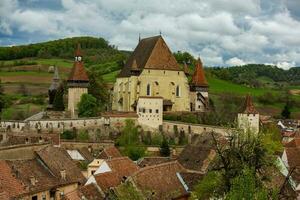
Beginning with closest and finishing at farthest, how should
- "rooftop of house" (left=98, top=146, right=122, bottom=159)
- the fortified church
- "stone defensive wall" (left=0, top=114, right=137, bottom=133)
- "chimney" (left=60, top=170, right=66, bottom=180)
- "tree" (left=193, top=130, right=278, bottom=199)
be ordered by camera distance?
"tree" (left=193, top=130, right=278, bottom=199) < "chimney" (left=60, top=170, right=66, bottom=180) < "rooftop of house" (left=98, top=146, right=122, bottom=159) < "stone defensive wall" (left=0, top=114, right=137, bottom=133) < the fortified church

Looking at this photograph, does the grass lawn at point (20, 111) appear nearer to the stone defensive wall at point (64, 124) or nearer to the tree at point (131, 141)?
the stone defensive wall at point (64, 124)

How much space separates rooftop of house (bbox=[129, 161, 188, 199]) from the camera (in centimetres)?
3509

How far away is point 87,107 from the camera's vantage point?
8356 cm

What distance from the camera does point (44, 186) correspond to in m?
33.8

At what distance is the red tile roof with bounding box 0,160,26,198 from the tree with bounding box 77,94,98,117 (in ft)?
164

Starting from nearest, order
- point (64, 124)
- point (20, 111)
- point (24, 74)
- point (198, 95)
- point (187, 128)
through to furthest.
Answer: point (64, 124), point (187, 128), point (198, 95), point (20, 111), point (24, 74)

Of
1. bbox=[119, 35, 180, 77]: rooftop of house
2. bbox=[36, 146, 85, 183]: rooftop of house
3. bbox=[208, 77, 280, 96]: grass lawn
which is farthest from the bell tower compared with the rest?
bbox=[36, 146, 85, 183]: rooftop of house

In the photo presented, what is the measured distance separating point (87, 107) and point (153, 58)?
13.7m

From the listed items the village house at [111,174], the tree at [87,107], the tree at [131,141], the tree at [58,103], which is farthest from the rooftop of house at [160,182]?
the tree at [58,103]

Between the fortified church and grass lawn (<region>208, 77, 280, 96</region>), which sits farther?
grass lawn (<region>208, 77, 280, 96</region>)

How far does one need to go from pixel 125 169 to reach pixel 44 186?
8.96 m

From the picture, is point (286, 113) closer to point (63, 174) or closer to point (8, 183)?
point (63, 174)

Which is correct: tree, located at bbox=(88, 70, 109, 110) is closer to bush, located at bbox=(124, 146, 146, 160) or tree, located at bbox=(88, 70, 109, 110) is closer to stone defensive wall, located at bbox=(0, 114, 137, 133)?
stone defensive wall, located at bbox=(0, 114, 137, 133)

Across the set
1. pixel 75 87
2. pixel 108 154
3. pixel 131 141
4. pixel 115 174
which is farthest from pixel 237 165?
pixel 75 87
